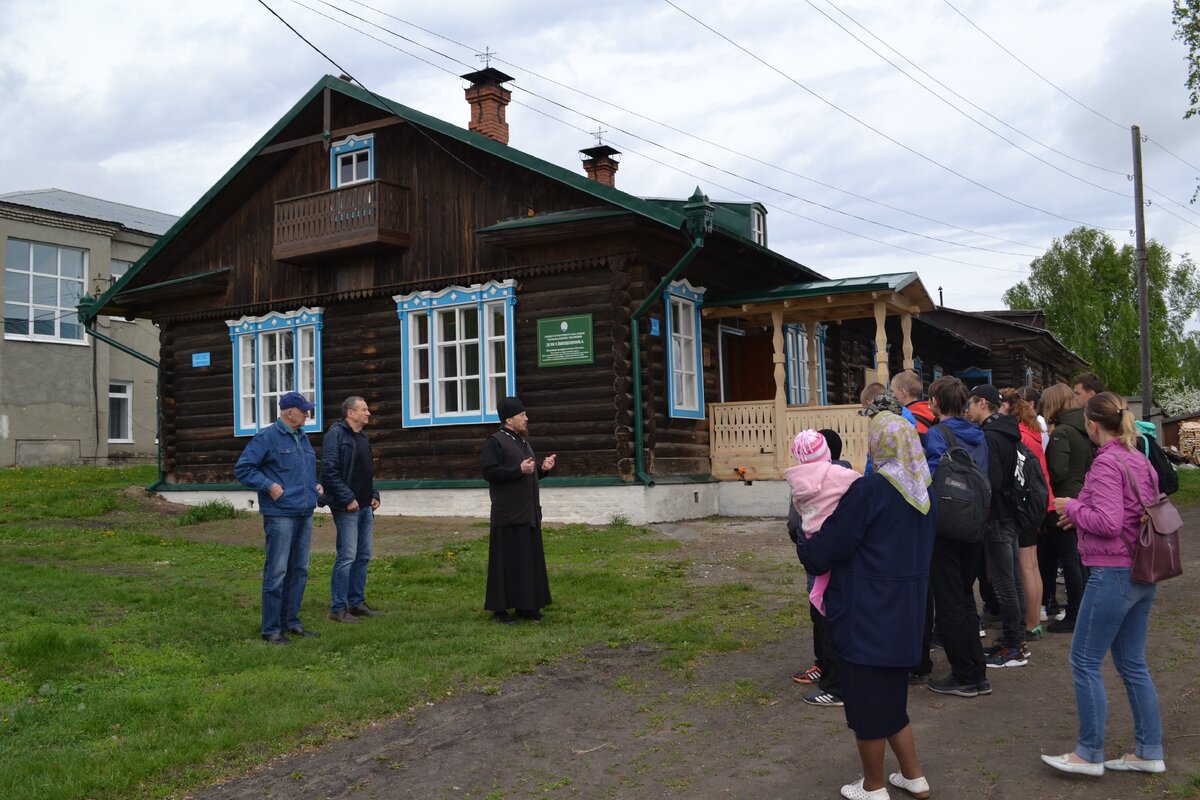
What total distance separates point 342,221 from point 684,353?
5930 millimetres

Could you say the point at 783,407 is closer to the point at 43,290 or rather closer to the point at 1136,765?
the point at 1136,765

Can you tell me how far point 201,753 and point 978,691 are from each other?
13.6ft

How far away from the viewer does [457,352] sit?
55.4ft

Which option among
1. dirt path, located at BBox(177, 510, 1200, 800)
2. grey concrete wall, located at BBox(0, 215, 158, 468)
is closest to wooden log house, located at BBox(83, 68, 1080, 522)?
dirt path, located at BBox(177, 510, 1200, 800)

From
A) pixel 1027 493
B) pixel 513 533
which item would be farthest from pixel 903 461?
pixel 513 533

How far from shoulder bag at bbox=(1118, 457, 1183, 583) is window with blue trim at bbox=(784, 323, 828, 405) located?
15873 mm

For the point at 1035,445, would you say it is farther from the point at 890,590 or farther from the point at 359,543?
the point at 359,543

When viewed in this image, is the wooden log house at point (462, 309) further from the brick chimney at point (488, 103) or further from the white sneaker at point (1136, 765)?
the white sneaker at point (1136, 765)

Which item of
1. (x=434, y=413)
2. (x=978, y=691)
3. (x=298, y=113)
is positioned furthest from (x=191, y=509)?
(x=978, y=691)

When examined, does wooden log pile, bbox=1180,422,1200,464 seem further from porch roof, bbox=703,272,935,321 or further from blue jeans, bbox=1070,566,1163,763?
blue jeans, bbox=1070,566,1163,763

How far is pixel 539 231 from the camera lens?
1536cm

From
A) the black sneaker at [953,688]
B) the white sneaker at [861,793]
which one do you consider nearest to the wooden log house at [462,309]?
the black sneaker at [953,688]

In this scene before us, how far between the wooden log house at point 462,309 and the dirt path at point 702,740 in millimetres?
8654

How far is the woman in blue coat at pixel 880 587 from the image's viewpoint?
4.23m
